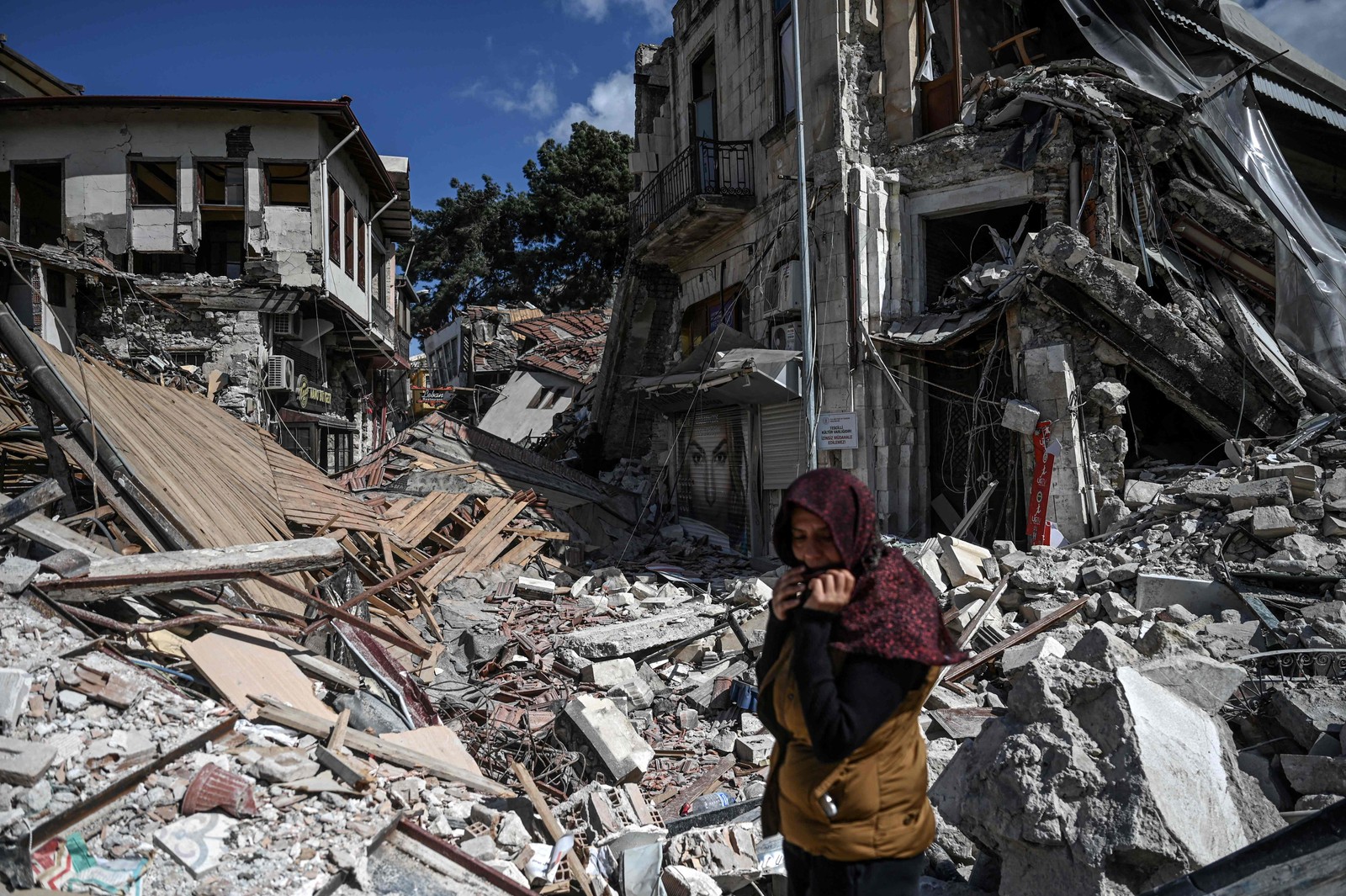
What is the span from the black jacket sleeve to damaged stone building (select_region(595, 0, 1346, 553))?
7916 millimetres

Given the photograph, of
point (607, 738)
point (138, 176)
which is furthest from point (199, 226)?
point (607, 738)

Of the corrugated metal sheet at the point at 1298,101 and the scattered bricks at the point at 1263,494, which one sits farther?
the corrugated metal sheet at the point at 1298,101

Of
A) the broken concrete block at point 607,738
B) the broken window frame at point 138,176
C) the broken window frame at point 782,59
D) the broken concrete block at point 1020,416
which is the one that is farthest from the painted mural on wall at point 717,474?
the broken window frame at point 138,176

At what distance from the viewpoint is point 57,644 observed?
408 cm

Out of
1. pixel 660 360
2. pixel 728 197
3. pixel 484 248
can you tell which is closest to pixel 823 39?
pixel 728 197

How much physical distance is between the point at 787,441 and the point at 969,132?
5212mm

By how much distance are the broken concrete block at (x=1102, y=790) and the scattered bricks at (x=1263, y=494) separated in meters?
4.83

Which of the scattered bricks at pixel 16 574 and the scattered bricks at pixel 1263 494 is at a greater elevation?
the scattered bricks at pixel 1263 494

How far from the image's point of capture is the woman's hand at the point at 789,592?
210cm

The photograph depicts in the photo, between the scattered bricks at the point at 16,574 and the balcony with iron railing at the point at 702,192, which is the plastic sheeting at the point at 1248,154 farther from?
the scattered bricks at the point at 16,574

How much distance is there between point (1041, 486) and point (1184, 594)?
282 cm

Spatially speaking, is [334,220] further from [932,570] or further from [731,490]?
[932,570]

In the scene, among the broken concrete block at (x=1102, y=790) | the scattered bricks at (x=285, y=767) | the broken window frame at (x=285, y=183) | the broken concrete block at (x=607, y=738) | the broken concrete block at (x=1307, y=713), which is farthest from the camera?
the broken window frame at (x=285, y=183)

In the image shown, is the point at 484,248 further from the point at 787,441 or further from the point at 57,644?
the point at 57,644
